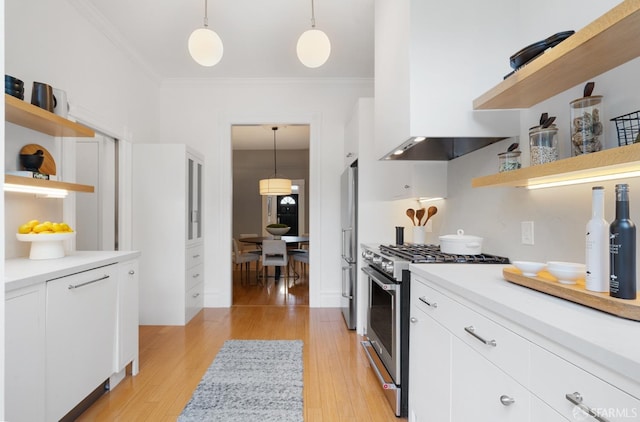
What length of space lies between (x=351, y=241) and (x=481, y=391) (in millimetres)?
2335

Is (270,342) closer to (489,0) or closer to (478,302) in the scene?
(478,302)

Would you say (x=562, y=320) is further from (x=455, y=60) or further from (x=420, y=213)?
(x=420, y=213)

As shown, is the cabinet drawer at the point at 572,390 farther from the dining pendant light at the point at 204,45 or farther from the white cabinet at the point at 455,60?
the dining pendant light at the point at 204,45

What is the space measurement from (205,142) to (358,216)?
2287 mm

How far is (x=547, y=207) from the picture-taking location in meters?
1.58

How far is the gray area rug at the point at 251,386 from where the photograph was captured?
1.94m

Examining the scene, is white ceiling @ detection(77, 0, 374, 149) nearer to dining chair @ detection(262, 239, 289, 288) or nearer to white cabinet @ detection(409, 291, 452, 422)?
dining chair @ detection(262, 239, 289, 288)

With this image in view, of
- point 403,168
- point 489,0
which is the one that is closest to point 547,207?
point 489,0

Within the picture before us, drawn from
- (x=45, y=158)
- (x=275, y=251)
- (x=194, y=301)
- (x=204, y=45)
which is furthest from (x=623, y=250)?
(x=275, y=251)

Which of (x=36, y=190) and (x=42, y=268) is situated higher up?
(x=36, y=190)

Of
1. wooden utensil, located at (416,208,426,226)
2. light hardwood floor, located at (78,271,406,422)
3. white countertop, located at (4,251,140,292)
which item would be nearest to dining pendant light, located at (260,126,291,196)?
light hardwood floor, located at (78,271,406,422)

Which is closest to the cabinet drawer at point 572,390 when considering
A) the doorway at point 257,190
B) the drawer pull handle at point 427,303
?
the drawer pull handle at point 427,303

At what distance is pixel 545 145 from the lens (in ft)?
4.74

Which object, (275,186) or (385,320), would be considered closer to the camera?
(385,320)
